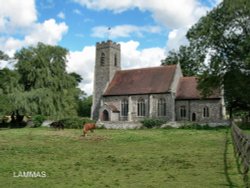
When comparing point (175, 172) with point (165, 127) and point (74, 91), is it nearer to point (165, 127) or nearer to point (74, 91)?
point (165, 127)

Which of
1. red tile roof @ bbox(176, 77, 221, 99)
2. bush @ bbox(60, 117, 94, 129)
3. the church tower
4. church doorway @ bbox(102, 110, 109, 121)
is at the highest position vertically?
the church tower

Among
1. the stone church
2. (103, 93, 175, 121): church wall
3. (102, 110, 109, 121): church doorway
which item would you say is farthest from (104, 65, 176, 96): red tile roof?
(102, 110, 109, 121): church doorway

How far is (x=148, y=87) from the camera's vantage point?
5031 cm

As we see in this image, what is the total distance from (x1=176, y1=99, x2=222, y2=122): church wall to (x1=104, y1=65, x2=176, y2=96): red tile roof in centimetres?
313

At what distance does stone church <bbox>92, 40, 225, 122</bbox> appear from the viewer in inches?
1854

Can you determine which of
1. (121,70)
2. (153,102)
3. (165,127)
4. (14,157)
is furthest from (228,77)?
(14,157)

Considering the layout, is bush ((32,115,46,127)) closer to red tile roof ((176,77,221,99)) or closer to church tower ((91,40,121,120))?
church tower ((91,40,121,120))

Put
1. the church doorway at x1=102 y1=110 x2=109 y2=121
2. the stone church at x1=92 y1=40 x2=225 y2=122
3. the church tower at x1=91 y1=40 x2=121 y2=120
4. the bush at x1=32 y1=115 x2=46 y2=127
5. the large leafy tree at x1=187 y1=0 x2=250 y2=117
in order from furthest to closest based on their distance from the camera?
the church tower at x1=91 y1=40 x2=121 y2=120 < the church doorway at x1=102 y1=110 x2=109 y2=121 < the stone church at x1=92 y1=40 x2=225 y2=122 < the bush at x1=32 y1=115 x2=46 y2=127 < the large leafy tree at x1=187 y1=0 x2=250 y2=117

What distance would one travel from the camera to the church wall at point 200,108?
45.8 metres

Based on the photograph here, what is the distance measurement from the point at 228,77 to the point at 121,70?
22.6 meters

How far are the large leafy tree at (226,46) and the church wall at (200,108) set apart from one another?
21.1 ft

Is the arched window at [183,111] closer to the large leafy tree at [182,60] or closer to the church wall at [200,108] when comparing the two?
the church wall at [200,108]

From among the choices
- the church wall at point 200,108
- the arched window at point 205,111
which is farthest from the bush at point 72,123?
the arched window at point 205,111

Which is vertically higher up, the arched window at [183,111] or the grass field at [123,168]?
the arched window at [183,111]
